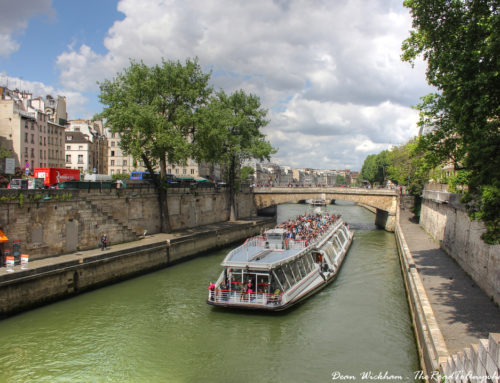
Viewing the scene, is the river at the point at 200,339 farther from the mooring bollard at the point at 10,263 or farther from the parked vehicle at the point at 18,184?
the parked vehicle at the point at 18,184

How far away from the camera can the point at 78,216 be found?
29250mm

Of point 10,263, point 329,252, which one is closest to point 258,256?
point 329,252

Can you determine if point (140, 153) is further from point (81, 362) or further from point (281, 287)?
point (81, 362)

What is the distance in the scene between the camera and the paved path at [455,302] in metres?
14.5

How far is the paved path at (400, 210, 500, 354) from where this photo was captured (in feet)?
47.6

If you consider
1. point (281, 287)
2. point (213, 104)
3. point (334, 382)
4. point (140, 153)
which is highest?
point (213, 104)

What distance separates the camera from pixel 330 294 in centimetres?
2523

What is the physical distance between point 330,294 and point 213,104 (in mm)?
22283

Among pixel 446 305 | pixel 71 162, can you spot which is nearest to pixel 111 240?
pixel 446 305

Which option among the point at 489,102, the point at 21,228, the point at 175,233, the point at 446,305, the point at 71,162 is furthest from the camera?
the point at 71,162

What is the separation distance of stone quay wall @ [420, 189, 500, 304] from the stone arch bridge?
1466 centimetres

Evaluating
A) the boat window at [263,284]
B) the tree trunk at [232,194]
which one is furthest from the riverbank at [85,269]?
the tree trunk at [232,194]

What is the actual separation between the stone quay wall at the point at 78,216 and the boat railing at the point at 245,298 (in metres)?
12.5

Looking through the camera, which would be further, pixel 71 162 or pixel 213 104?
pixel 71 162
